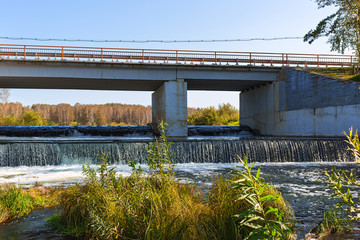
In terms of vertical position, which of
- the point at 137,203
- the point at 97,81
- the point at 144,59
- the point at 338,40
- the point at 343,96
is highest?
the point at 338,40

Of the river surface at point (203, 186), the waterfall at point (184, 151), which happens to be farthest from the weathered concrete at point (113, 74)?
the river surface at point (203, 186)

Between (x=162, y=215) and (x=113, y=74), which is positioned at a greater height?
(x=113, y=74)

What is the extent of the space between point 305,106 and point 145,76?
13.8 m

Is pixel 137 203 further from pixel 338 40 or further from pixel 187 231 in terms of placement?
pixel 338 40

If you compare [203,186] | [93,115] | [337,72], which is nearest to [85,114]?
[93,115]

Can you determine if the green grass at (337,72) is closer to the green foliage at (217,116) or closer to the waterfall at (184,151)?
the waterfall at (184,151)

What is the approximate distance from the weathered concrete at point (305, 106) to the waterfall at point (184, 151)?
4.92 meters

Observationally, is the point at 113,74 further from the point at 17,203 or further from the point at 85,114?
the point at 85,114

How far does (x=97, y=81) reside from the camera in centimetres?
2775

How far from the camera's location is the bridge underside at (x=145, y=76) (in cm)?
2477

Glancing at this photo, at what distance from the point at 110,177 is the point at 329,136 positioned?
71.6 ft

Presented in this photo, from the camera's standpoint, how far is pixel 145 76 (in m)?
26.9

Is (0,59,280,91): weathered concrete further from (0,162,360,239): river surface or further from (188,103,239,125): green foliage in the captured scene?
(188,103,239,125): green foliage

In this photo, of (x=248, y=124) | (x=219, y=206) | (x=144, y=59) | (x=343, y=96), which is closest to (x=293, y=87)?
(x=343, y=96)
